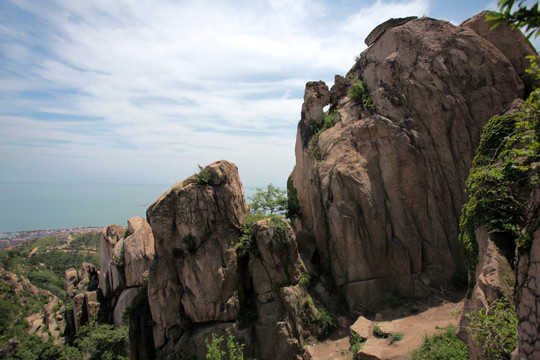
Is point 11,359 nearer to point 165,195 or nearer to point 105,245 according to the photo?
point 105,245

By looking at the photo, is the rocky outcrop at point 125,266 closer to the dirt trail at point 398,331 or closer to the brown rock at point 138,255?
the brown rock at point 138,255

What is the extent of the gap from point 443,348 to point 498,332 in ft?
15.6

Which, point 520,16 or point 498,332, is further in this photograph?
point 498,332

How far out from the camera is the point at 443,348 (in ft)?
31.9

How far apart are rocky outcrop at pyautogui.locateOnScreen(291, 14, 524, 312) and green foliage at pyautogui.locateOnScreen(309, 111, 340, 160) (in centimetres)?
152

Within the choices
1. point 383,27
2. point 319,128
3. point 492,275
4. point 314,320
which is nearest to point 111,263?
point 314,320

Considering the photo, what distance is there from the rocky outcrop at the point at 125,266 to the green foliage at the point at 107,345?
1076 millimetres

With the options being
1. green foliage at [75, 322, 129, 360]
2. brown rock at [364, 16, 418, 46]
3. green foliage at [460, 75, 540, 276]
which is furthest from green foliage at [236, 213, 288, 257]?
brown rock at [364, 16, 418, 46]

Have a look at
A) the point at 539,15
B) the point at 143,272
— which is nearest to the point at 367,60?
the point at 539,15

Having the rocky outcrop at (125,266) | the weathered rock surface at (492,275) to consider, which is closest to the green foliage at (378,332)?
the weathered rock surface at (492,275)

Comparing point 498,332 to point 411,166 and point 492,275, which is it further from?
point 411,166

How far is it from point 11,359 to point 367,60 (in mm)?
32463

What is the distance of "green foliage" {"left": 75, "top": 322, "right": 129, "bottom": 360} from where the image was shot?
1731 centimetres

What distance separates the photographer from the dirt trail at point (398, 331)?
1177 cm
